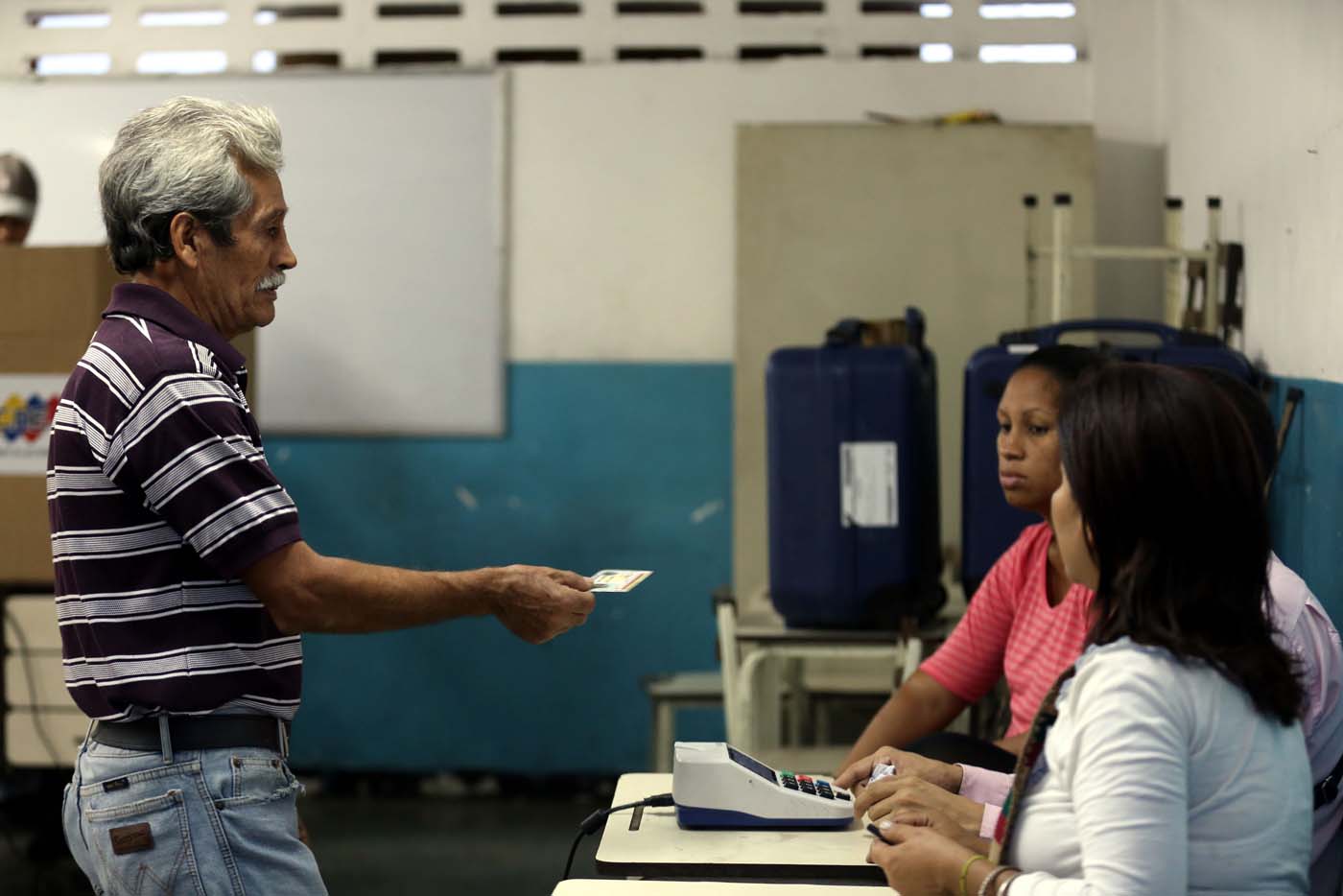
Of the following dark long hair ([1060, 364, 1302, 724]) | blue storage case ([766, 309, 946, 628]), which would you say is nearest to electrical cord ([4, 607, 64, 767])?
blue storage case ([766, 309, 946, 628])

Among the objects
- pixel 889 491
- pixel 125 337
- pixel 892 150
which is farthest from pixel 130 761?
pixel 892 150

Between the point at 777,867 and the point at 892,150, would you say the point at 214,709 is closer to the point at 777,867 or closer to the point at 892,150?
the point at 777,867

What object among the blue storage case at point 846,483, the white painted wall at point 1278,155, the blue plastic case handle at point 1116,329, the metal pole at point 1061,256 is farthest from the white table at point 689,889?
the metal pole at point 1061,256

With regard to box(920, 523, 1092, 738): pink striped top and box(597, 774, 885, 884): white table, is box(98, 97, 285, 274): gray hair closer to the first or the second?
box(597, 774, 885, 884): white table

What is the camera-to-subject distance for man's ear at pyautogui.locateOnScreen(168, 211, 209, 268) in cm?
142

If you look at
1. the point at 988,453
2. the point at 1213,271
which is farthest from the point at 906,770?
the point at 1213,271

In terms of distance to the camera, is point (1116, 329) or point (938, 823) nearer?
point (938, 823)

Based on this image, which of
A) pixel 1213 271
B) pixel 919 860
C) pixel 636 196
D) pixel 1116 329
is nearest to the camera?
pixel 919 860

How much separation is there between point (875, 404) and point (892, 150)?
1.28m

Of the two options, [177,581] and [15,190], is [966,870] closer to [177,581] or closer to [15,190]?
[177,581]

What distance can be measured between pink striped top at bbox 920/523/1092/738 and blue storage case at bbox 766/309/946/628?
1.51 feet

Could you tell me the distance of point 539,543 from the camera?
4.23 meters

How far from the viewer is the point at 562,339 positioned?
421cm

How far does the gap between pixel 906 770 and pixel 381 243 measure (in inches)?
116
